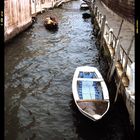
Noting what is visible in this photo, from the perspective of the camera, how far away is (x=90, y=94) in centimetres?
1291

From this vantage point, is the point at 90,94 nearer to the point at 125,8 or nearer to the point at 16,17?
the point at 125,8

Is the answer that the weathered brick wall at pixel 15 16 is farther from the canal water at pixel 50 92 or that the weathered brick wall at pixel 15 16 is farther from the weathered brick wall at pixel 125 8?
the weathered brick wall at pixel 125 8

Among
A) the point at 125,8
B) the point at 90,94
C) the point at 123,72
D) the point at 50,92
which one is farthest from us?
the point at 125,8

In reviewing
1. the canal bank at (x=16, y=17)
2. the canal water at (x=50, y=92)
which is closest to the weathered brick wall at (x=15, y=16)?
the canal bank at (x=16, y=17)

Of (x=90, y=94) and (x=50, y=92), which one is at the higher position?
(x=90, y=94)

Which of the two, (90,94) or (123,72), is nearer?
(123,72)

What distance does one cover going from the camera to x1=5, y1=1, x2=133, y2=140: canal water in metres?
11.2

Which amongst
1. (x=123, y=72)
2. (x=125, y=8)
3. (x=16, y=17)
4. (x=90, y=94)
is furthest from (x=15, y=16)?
(x=123, y=72)

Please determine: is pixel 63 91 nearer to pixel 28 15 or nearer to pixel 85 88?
→ pixel 85 88

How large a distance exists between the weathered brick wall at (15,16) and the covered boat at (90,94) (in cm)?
1060

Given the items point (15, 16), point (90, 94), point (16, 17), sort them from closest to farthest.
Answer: point (90, 94) → point (15, 16) → point (16, 17)

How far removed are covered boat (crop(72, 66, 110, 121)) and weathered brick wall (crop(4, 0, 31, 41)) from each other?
34.8 feet

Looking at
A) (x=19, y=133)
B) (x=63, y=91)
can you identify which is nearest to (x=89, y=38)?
(x=63, y=91)

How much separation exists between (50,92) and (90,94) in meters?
3.02
